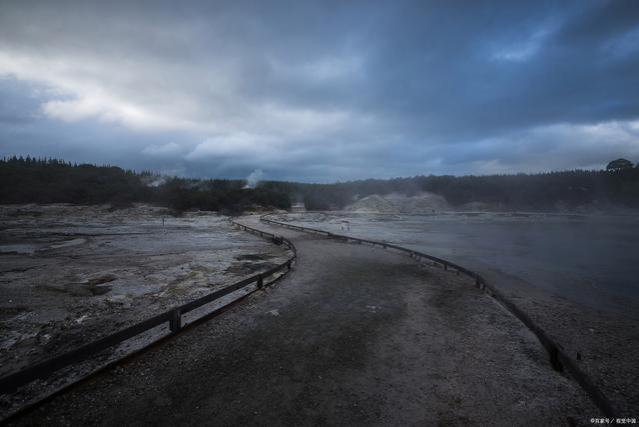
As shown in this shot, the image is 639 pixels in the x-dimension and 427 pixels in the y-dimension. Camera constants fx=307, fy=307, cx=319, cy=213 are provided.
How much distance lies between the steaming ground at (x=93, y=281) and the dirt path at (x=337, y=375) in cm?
200

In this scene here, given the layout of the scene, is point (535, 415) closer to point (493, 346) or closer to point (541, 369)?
point (541, 369)

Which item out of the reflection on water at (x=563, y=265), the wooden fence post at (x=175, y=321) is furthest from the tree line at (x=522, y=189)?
the wooden fence post at (x=175, y=321)

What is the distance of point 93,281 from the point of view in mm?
11977

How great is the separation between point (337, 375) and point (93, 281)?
1120 cm

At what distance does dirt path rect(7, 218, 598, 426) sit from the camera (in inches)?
175

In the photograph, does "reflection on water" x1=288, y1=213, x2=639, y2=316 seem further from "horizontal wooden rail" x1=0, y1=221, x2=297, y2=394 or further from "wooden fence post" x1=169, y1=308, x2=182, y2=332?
"horizontal wooden rail" x1=0, y1=221, x2=297, y2=394

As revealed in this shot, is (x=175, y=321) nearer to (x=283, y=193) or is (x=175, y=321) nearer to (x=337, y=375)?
(x=337, y=375)

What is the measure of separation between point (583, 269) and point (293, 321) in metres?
16.9

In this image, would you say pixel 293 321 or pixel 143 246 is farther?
pixel 143 246

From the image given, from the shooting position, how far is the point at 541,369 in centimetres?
586

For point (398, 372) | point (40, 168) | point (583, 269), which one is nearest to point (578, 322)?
point (398, 372)

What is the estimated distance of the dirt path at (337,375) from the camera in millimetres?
4445

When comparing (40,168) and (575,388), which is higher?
(40,168)

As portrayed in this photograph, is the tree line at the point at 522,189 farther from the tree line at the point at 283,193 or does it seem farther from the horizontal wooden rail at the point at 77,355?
the horizontal wooden rail at the point at 77,355
